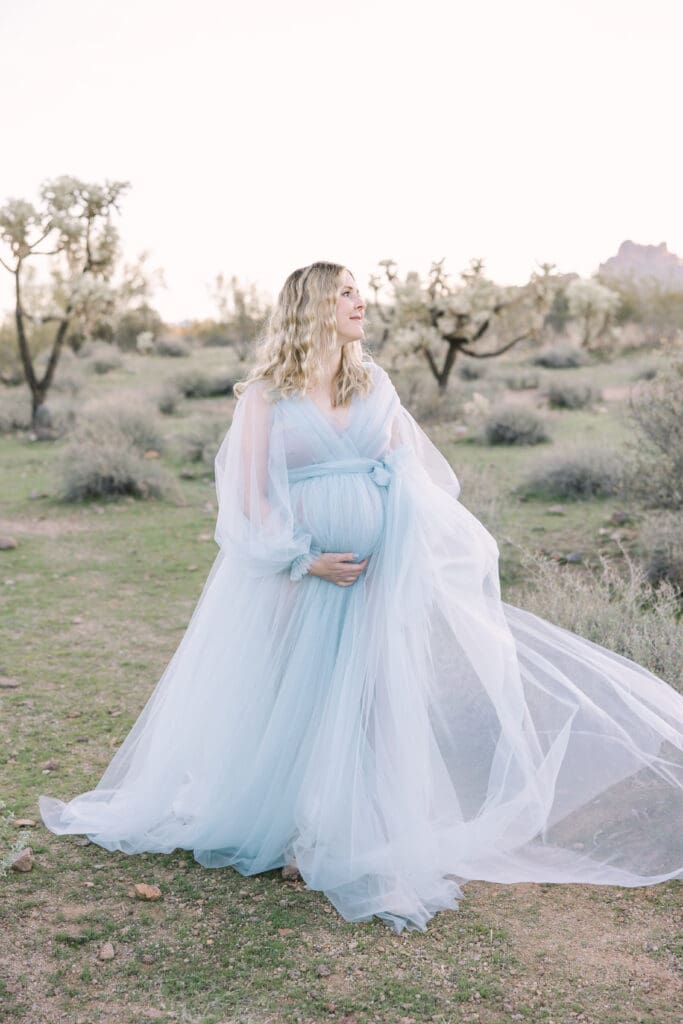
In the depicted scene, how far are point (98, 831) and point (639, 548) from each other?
495 centimetres

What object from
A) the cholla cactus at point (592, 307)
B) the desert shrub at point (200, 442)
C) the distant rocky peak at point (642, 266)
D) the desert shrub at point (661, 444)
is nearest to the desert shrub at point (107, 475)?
the desert shrub at point (200, 442)

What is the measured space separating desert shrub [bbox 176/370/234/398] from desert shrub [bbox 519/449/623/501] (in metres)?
12.7

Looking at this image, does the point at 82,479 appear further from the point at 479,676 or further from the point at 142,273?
the point at 142,273

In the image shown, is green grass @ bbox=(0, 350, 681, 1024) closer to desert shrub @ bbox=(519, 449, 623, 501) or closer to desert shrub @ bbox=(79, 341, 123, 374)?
desert shrub @ bbox=(519, 449, 623, 501)

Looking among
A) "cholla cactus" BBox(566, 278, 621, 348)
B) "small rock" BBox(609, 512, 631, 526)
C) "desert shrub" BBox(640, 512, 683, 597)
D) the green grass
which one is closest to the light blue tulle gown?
the green grass

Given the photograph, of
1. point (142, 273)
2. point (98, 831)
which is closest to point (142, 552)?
point (98, 831)

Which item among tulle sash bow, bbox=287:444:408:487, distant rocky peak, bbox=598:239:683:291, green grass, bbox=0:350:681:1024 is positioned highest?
distant rocky peak, bbox=598:239:683:291

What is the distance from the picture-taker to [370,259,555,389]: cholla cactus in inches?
701

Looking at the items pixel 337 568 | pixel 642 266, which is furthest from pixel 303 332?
pixel 642 266

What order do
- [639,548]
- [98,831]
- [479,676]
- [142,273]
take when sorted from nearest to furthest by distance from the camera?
[479,676] → [98,831] → [639,548] → [142,273]

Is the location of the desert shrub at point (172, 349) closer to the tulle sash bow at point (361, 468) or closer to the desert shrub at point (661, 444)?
the desert shrub at point (661, 444)

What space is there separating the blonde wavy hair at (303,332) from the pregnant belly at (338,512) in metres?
0.33

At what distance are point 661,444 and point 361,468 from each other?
4.80 m

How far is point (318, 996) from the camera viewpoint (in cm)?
292
